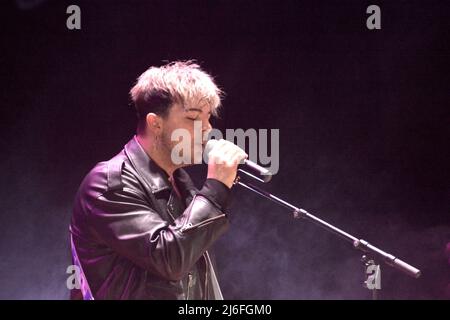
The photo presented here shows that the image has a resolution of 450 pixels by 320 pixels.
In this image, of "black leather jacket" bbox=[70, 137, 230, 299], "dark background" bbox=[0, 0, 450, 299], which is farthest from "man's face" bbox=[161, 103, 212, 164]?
"dark background" bbox=[0, 0, 450, 299]

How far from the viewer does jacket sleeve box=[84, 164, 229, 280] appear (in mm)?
1777

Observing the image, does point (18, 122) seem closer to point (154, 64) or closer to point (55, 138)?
point (55, 138)

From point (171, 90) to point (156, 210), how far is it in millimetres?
447

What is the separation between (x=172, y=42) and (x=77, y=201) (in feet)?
5.44

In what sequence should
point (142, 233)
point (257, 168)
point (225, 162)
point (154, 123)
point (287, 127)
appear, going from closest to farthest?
point (142, 233) → point (225, 162) → point (257, 168) → point (154, 123) → point (287, 127)

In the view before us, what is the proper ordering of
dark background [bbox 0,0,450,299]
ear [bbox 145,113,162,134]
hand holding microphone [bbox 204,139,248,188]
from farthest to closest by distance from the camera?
1. dark background [bbox 0,0,450,299]
2. ear [bbox 145,113,162,134]
3. hand holding microphone [bbox 204,139,248,188]

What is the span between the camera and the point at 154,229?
181 centimetres

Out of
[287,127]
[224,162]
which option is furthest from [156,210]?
[287,127]

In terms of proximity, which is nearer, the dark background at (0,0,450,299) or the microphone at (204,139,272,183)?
the microphone at (204,139,272,183)

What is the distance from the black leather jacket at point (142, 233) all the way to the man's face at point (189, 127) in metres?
0.13

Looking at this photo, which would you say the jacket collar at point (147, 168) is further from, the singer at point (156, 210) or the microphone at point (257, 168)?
the microphone at point (257, 168)

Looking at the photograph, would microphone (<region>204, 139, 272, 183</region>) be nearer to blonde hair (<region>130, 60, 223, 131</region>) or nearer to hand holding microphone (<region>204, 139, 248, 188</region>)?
hand holding microphone (<region>204, 139, 248, 188</region>)

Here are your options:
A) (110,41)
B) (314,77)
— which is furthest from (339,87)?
(110,41)

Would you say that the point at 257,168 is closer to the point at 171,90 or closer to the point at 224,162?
the point at 224,162
